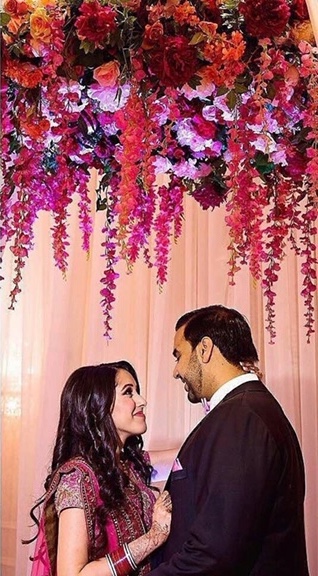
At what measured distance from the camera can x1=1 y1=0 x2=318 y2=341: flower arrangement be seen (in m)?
1.64

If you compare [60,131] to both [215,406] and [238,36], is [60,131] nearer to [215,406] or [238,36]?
[238,36]

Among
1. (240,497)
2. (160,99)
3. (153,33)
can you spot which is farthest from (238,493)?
(153,33)

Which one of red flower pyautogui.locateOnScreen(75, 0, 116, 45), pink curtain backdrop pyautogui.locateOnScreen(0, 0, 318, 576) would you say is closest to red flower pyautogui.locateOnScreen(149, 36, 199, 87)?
red flower pyautogui.locateOnScreen(75, 0, 116, 45)

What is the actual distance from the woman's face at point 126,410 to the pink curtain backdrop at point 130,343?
0.95 m

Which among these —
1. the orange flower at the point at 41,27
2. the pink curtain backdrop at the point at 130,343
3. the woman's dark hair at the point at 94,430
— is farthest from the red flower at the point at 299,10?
the pink curtain backdrop at the point at 130,343

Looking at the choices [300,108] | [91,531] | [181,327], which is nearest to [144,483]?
[91,531]

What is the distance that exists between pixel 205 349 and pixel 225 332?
7 centimetres

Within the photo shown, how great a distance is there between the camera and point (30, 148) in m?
2.04

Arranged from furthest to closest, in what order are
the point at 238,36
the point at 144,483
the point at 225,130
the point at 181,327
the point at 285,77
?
the point at 144,483 < the point at 181,327 < the point at 225,130 < the point at 285,77 < the point at 238,36

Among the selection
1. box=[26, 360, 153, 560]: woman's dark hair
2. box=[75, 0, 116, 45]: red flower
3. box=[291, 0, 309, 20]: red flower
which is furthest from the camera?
box=[26, 360, 153, 560]: woman's dark hair

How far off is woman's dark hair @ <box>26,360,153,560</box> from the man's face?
0.27m

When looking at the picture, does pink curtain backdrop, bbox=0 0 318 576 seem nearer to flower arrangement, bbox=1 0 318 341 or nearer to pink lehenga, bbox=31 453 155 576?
pink lehenga, bbox=31 453 155 576

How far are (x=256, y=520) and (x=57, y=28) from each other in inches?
46.3

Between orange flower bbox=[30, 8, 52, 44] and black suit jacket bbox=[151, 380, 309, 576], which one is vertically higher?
orange flower bbox=[30, 8, 52, 44]
